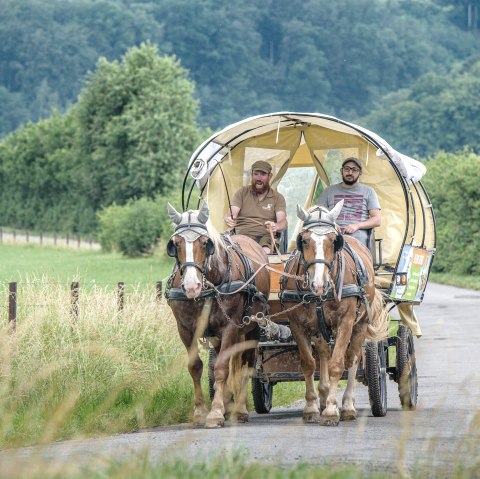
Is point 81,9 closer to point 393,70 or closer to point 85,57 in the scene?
point 85,57

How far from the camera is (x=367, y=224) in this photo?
13.4 meters

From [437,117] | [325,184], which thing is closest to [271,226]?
[325,184]

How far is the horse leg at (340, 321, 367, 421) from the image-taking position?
1230cm

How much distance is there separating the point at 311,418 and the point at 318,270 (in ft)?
4.44

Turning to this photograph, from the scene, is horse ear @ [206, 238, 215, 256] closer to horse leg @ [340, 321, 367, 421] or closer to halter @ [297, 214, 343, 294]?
halter @ [297, 214, 343, 294]

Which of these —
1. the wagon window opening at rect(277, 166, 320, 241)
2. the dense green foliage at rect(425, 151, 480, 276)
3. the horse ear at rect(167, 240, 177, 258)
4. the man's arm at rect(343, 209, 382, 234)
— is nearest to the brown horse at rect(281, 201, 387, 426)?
the man's arm at rect(343, 209, 382, 234)

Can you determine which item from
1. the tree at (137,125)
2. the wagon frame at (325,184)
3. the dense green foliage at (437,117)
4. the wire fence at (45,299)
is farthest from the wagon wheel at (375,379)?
the dense green foliage at (437,117)

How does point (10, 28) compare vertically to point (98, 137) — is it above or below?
above

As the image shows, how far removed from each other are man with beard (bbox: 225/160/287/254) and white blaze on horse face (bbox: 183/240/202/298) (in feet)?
6.69

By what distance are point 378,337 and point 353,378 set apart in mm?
598

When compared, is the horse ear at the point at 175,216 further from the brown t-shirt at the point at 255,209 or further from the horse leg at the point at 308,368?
the brown t-shirt at the point at 255,209

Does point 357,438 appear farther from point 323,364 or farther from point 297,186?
point 297,186

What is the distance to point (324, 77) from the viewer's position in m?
150

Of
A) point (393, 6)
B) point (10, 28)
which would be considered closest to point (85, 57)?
point (10, 28)
